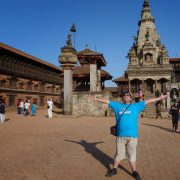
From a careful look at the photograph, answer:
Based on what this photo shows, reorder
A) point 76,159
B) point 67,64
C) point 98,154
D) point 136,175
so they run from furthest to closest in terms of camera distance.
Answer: point 67,64
point 98,154
point 76,159
point 136,175

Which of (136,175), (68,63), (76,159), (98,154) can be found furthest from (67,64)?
(136,175)

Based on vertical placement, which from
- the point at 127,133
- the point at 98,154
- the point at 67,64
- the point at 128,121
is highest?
the point at 67,64

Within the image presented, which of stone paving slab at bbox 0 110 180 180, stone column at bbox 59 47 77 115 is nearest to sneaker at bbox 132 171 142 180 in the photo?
stone paving slab at bbox 0 110 180 180

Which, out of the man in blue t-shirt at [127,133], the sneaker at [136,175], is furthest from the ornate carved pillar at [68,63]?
the sneaker at [136,175]

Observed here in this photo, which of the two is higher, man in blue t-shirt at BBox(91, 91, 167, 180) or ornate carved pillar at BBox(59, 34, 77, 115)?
ornate carved pillar at BBox(59, 34, 77, 115)

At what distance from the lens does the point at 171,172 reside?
4793 mm

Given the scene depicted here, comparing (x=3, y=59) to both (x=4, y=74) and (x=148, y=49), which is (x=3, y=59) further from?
(x=148, y=49)

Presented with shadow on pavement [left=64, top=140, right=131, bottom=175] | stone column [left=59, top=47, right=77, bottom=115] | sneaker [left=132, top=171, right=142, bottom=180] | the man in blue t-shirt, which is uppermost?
stone column [left=59, top=47, right=77, bottom=115]

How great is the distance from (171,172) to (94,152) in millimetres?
2423

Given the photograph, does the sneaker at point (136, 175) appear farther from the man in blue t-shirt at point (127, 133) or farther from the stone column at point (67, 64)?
the stone column at point (67, 64)

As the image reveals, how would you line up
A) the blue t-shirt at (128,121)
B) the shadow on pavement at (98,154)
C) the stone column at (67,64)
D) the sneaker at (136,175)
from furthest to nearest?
the stone column at (67,64), the shadow on pavement at (98,154), the blue t-shirt at (128,121), the sneaker at (136,175)

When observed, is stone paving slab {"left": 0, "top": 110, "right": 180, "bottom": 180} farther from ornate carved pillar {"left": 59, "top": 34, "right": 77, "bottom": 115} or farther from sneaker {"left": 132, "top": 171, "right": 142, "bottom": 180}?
ornate carved pillar {"left": 59, "top": 34, "right": 77, "bottom": 115}

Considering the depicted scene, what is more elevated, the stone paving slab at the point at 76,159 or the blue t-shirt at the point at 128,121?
the blue t-shirt at the point at 128,121

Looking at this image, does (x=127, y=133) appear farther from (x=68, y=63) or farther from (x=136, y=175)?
(x=68, y=63)
